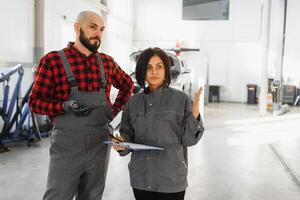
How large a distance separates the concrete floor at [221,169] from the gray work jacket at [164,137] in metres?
1.66

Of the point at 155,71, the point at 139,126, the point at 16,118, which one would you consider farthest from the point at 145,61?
the point at 16,118

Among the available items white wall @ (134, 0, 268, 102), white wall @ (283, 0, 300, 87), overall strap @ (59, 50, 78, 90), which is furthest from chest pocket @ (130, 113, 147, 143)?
white wall @ (283, 0, 300, 87)

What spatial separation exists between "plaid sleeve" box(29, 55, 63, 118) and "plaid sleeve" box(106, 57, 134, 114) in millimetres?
363

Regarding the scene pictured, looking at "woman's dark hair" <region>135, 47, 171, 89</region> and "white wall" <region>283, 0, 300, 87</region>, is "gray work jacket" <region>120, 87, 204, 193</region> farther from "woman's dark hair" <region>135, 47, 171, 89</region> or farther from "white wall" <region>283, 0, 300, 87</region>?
"white wall" <region>283, 0, 300, 87</region>

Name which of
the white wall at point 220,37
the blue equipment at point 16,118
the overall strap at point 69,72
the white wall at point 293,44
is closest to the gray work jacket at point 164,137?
the overall strap at point 69,72

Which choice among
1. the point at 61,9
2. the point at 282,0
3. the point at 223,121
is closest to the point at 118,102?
the point at 61,9

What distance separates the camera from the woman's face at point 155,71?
1.72 meters

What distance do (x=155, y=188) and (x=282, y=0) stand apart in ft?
33.8

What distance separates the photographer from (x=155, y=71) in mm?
1721

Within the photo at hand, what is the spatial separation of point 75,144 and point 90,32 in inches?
22.1

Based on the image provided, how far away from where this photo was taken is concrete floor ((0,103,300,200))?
3441 mm

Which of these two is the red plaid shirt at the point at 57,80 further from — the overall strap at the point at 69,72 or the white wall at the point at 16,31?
the white wall at the point at 16,31

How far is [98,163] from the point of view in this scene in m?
1.87

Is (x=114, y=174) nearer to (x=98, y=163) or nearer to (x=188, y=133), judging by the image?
(x=98, y=163)
